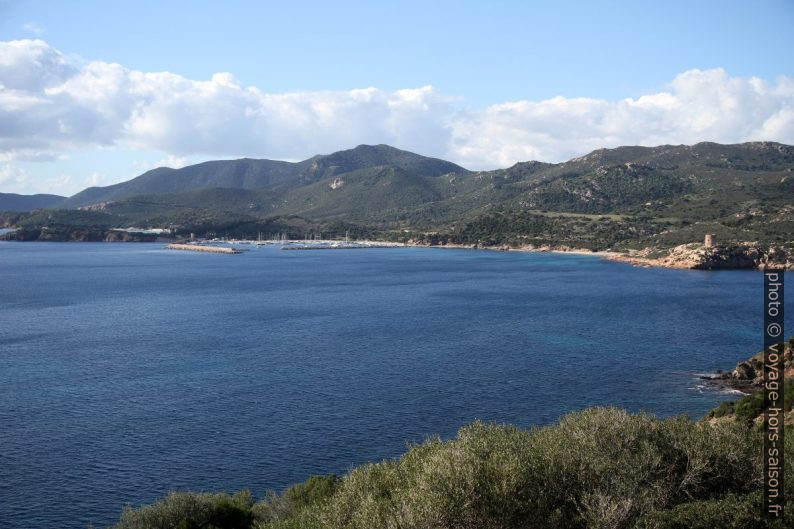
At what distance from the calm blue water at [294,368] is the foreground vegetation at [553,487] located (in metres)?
8.30

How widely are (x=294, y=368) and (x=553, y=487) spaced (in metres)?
31.9

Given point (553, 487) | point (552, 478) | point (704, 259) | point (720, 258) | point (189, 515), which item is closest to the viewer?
point (553, 487)

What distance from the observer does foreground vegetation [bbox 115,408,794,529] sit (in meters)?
15.0

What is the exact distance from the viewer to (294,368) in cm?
4650

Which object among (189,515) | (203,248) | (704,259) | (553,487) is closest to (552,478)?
(553,487)

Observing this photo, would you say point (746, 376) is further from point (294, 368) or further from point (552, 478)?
point (552, 478)

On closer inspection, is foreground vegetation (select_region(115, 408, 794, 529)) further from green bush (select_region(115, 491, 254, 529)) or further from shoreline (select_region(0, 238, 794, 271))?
shoreline (select_region(0, 238, 794, 271))

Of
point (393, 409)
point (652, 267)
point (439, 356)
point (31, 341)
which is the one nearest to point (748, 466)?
point (393, 409)

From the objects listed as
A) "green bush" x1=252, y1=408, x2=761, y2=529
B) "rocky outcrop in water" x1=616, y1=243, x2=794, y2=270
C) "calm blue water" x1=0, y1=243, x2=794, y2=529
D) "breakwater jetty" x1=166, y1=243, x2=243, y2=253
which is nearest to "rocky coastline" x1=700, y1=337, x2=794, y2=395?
"calm blue water" x1=0, y1=243, x2=794, y2=529

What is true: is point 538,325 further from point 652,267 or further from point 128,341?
point 652,267

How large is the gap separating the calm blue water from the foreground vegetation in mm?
8296

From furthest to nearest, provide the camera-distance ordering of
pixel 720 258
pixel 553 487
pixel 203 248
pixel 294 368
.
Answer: pixel 203 248 < pixel 720 258 < pixel 294 368 < pixel 553 487

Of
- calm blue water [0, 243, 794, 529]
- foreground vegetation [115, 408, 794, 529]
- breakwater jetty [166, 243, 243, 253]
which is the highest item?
breakwater jetty [166, 243, 243, 253]

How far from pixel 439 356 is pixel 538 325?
16.7 m
